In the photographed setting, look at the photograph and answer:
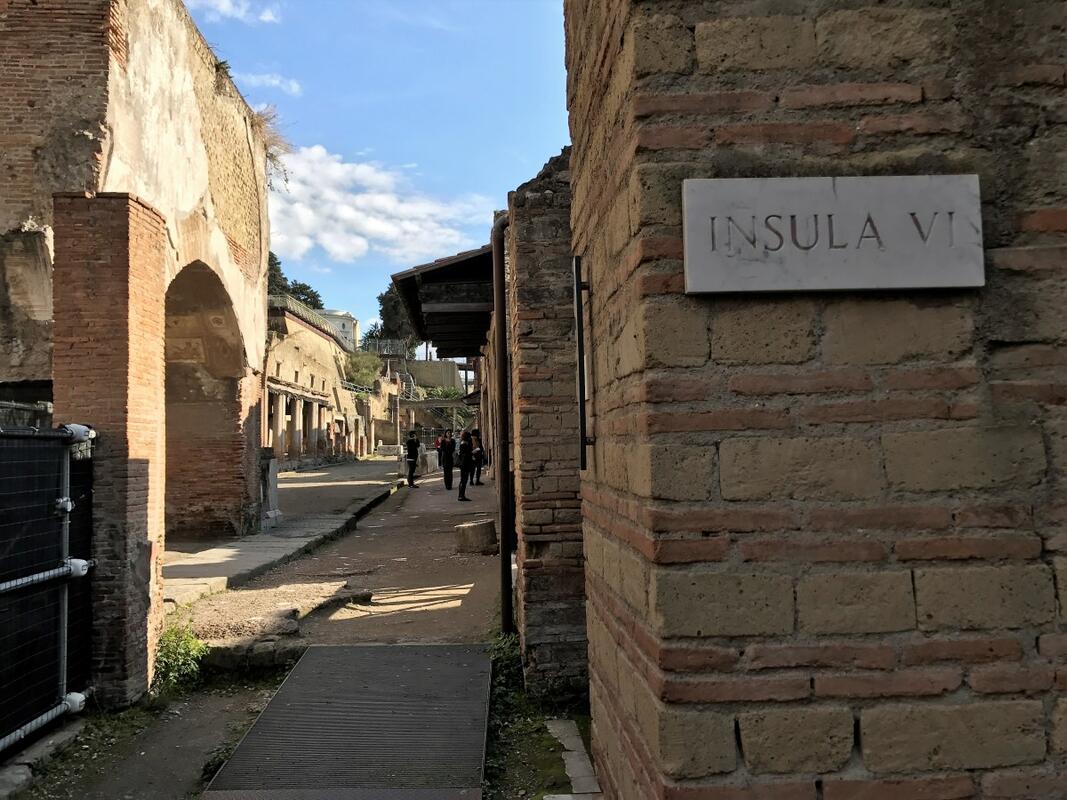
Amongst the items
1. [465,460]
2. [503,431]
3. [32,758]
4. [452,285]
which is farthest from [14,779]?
[465,460]

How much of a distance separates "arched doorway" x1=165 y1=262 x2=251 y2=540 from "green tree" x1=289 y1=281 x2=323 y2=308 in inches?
1867

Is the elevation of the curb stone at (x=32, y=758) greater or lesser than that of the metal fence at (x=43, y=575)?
lesser

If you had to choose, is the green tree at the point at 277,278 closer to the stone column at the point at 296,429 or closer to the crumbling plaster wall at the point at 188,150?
the stone column at the point at 296,429

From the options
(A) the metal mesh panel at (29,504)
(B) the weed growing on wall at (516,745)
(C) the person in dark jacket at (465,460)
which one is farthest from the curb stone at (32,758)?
(C) the person in dark jacket at (465,460)

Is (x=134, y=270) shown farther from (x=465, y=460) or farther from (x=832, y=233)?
(x=465, y=460)

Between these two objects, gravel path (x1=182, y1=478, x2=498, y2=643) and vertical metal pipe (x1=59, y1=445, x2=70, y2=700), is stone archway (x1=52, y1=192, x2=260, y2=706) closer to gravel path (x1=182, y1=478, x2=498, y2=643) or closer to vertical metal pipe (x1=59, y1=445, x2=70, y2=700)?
vertical metal pipe (x1=59, y1=445, x2=70, y2=700)

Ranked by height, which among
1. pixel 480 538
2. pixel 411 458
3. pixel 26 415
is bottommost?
pixel 480 538

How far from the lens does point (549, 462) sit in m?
4.97

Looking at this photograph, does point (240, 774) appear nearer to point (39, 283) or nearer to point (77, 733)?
point (77, 733)

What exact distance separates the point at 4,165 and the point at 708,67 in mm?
8119

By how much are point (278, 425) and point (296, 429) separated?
223cm

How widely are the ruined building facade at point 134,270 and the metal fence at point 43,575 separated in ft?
0.44

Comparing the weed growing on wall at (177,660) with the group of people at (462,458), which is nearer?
the weed growing on wall at (177,660)

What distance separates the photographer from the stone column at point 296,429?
27406mm
